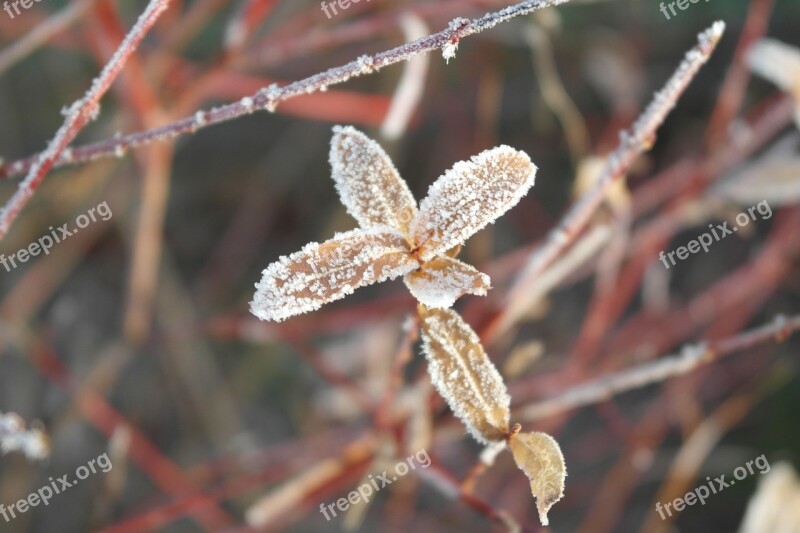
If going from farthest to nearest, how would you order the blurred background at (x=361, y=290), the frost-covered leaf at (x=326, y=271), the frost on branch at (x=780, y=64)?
the blurred background at (x=361, y=290) < the frost on branch at (x=780, y=64) < the frost-covered leaf at (x=326, y=271)

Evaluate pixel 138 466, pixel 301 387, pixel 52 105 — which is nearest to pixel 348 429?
pixel 301 387

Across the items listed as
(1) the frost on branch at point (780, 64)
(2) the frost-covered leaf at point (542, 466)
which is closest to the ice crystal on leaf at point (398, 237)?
(2) the frost-covered leaf at point (542, 466)

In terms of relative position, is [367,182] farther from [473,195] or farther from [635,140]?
[635,140]

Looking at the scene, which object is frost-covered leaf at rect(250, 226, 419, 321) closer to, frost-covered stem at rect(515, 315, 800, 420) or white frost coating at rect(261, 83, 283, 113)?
white frost coating at rect(261, 83, 283, 113)

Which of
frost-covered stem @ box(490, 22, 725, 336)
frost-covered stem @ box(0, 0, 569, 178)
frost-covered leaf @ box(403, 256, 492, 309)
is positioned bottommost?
frost-covered leaf @ box(403, 256, 492, 309)

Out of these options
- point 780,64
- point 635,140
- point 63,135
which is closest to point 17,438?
point 63,135

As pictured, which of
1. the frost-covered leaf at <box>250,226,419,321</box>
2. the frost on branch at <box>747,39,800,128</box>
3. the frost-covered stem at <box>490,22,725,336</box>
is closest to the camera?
the frost-covered leaf at <box>250,226,419,321</box>

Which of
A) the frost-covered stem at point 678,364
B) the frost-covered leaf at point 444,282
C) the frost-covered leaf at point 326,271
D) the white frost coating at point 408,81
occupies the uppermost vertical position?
the white frost coating at point 408,81

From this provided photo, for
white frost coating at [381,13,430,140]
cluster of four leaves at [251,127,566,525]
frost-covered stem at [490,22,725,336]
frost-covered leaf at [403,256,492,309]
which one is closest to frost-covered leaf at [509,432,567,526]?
cluster of four leaves at [251,127,566,525]

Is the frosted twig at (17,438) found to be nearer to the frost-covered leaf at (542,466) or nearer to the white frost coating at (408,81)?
the frost-covered leaf at (542,466)
